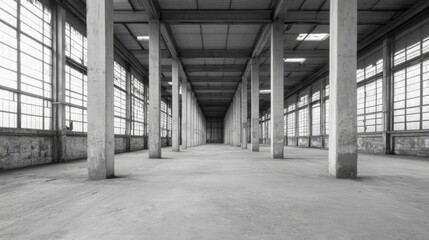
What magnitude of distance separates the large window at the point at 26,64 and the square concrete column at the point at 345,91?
11568mm

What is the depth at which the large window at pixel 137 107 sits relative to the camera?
2412cm

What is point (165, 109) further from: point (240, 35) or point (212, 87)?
point (240, 35)

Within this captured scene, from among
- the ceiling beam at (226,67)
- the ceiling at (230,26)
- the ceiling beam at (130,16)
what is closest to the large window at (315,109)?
the ceiling at (230,26)

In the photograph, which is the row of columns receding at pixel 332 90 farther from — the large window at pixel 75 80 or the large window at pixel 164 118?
the large window at pixel 164 118

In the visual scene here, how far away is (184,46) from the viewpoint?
20766 millimetres

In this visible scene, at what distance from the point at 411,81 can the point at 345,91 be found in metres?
11.6

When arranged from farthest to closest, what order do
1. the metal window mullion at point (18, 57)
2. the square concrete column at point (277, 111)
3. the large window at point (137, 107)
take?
the large window at point (137, 107), the square concrete column at point (277, 111), the metal window mullion at point (18, 57)

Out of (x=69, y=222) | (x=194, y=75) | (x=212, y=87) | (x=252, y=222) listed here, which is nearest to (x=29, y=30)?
(x=69, y=222)

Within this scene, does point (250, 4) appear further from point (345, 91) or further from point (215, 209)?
point (215, 209)

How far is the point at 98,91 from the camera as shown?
7195 mm

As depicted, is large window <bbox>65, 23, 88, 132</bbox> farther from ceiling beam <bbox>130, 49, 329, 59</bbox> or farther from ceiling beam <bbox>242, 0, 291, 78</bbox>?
ceiling beam <bbox>242, 0, 291, 78</bbox>

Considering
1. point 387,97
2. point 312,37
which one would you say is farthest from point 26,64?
point 387,97

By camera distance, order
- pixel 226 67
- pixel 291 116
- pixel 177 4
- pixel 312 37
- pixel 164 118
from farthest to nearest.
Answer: pixel 291 116 < pixel 164 118 < pixel 226 67 < pixel 312 37 < pixel 177 4

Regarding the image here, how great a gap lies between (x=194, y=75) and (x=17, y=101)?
69.1 feet
